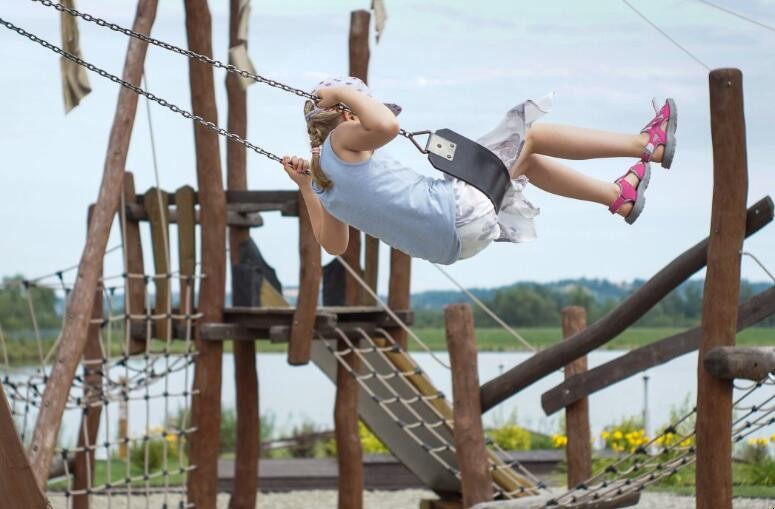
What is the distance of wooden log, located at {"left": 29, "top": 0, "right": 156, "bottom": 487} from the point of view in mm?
6422

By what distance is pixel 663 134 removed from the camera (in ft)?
14.2

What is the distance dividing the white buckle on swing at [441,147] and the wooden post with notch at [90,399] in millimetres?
4642

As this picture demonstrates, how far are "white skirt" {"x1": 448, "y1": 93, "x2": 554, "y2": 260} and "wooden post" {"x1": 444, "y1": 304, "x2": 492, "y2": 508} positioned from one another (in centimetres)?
281

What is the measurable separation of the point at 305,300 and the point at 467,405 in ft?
4.69

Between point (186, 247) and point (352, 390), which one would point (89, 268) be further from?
point (352, 390)

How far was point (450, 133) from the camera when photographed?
3.96 meters

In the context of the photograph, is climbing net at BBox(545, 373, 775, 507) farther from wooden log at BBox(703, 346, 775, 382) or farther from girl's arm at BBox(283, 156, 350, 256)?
girl's arm at BBox(283, 156, 350, 256)

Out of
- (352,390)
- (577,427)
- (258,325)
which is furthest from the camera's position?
(352,390)

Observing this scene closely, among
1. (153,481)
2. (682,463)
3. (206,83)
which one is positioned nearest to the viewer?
(682,463)

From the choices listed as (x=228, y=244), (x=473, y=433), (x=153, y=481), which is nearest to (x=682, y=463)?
(x=473, y=433)

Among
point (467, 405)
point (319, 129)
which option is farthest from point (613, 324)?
point (319, 129)

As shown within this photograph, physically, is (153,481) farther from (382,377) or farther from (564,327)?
(564,327)

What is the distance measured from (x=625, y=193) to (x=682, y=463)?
1.89 metres

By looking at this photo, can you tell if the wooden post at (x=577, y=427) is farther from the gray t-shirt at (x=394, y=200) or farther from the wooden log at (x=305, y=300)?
the gray t-shirt at (x=394, y=200)
